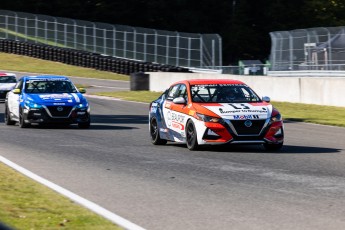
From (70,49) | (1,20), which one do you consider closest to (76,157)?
(70,49)

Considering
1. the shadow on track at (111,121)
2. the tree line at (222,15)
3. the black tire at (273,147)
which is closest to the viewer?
the black tire at (273,147)

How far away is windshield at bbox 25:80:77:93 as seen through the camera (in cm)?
2488

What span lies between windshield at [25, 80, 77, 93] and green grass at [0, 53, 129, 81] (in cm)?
3302

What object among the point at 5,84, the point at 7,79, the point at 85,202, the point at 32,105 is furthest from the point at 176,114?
the point at 7,79

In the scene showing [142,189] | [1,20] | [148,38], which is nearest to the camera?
[142,189]

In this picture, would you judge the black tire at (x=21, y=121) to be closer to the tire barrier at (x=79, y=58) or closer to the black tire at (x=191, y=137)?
the black tire at (x=191, y=137)

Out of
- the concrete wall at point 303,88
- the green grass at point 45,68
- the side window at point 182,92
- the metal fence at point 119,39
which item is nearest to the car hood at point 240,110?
the side window at point 182,92

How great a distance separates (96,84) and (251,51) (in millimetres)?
36954

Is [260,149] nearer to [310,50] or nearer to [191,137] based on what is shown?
[191,137]

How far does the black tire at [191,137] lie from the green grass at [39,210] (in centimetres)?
549

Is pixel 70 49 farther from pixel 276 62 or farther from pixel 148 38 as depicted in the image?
pixel 276 62

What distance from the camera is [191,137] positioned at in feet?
57.1

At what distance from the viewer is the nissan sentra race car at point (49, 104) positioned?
23.9m

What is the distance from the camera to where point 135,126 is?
25.1 m
